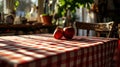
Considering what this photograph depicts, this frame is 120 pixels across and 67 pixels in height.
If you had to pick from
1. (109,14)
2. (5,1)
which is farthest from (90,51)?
(109,14)

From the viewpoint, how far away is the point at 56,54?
1111 millimetres

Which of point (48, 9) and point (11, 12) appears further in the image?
point (48, 9)

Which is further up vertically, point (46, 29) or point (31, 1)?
point (31, 1)

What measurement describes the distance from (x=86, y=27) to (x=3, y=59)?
75.1 inches

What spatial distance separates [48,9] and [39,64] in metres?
6.38

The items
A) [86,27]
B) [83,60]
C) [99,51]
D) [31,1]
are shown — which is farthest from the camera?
[31,1]

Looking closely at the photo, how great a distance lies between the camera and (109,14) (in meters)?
6.69

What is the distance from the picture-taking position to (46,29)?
4.43 metres

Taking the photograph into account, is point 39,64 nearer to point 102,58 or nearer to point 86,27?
point 102,58

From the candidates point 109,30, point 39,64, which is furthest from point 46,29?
point 39,64

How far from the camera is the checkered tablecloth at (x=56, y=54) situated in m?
0.95

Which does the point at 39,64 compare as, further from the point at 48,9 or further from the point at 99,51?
the point at 48,9

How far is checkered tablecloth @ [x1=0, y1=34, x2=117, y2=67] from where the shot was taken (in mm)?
950

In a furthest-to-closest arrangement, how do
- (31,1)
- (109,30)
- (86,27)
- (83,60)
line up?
1. (31,1)
2. (86,27)
3. (109,30)
4. (83,60)
